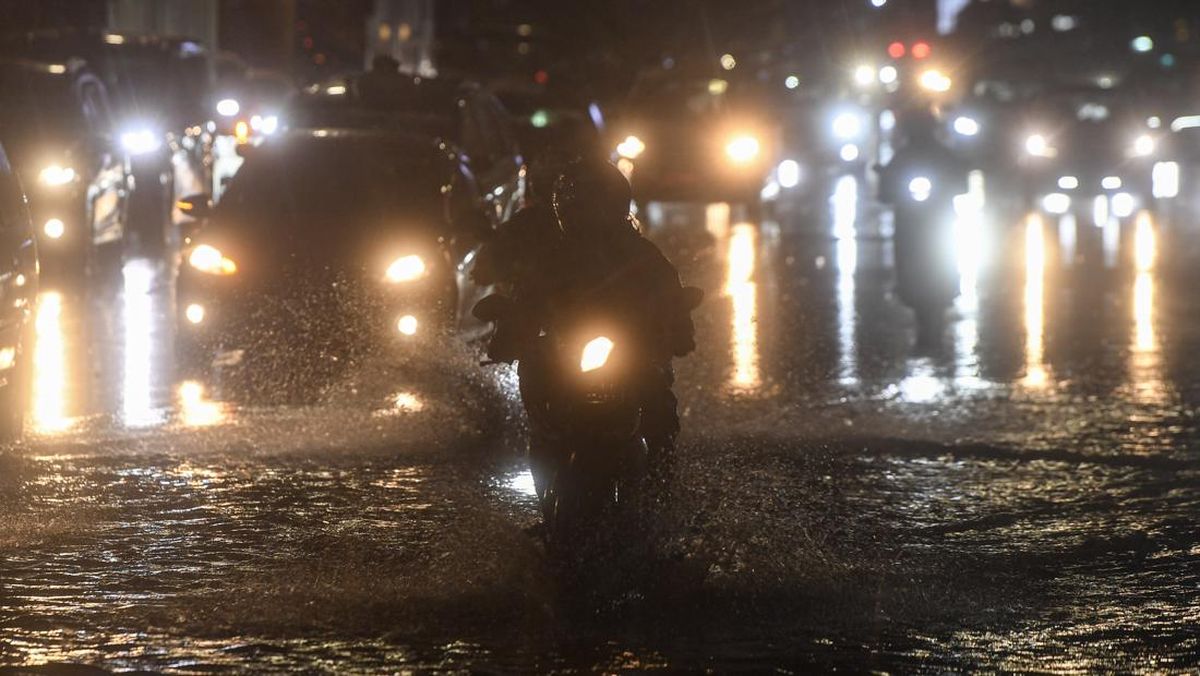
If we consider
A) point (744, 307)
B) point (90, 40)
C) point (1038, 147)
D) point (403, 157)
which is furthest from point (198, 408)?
point (1038, 147)

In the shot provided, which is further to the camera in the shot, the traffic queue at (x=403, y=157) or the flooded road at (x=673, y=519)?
the traffic queue at (x=403, y=157)

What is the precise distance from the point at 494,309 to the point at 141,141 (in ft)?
50.5

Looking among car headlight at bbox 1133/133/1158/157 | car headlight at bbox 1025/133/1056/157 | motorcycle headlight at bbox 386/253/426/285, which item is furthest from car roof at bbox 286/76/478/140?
car headlight at bbox 1133/133/1158/157

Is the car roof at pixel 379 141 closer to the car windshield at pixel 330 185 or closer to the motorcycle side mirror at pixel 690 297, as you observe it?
the car windshield at pixel 330 185

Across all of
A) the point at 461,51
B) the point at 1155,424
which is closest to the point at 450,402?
the point at 1155,424

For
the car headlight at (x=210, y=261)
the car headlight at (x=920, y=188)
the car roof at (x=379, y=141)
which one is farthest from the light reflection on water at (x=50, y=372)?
the car headlight at (x=920, y=188)

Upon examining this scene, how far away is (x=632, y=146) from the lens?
28.2 m

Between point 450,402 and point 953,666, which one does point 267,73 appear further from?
point 953,666

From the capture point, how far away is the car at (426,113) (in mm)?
18078

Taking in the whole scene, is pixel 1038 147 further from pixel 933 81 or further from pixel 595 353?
pixel 595 353

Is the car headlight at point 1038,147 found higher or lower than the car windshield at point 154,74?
lower

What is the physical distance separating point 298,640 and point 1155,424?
5895 mm

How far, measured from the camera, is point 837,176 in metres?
43.7

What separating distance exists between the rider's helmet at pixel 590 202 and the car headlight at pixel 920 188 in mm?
8244
